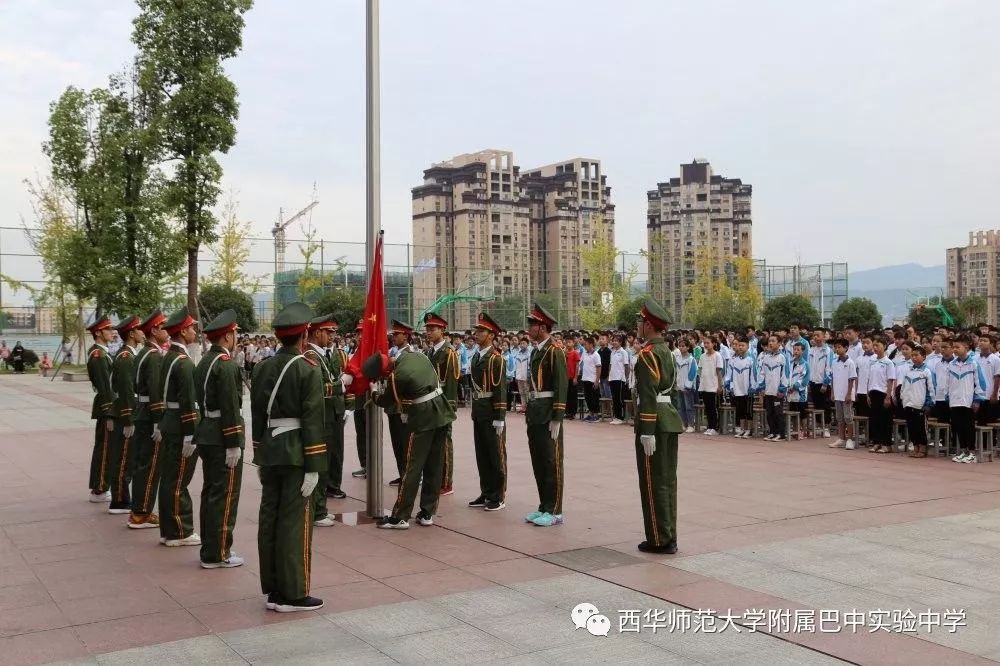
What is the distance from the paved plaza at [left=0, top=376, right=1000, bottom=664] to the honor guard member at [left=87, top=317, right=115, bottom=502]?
1.14 ft

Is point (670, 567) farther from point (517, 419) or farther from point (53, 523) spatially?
point (517, 419)

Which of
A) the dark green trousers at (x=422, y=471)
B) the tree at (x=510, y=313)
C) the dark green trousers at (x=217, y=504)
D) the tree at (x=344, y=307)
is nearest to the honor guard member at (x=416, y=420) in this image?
the dark green trousers at (x=422, y=471)

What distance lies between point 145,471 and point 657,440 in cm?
495

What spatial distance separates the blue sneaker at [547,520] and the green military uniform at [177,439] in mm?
3224

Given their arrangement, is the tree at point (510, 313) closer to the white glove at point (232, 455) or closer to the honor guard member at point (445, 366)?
the honor guard member at point (445, 366)

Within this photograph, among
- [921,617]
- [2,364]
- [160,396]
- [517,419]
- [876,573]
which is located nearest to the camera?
[921,617]

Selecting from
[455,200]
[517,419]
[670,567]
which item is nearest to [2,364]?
[517,419]

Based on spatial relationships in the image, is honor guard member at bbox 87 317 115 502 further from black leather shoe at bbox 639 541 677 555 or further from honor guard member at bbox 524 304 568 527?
black leather shoe at bbox 639 541 677 555

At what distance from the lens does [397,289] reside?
48656 millimetres

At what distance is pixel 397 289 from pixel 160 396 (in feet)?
131

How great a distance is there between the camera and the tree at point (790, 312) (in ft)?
129

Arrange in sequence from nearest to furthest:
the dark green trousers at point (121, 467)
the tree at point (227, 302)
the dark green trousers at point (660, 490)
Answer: the dark green trousers at point (660, 490), the dark green trousers at point (121, 467), the tree at point (227, 302)

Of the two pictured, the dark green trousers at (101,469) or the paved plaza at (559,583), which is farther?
the dark green trousers at (101,469)

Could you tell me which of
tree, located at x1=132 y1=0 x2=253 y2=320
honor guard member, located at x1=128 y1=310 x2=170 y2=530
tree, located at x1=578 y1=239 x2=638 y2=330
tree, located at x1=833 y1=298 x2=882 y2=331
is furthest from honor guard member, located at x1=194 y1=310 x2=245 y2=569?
tree, located at x1=578 y1=239 x2=638 y2=330
